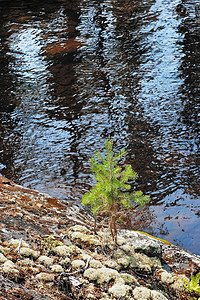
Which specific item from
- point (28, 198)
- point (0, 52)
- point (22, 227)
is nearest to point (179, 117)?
point (28, 198)

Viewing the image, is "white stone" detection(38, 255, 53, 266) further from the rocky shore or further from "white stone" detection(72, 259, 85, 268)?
"white stone" detection(72, 259, 85, 268)

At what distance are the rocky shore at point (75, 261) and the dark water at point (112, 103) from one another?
1.09m

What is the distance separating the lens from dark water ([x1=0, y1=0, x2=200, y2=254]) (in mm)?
6082

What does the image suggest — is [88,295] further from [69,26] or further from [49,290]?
[69,26]

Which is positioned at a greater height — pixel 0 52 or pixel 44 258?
pixel 0 52

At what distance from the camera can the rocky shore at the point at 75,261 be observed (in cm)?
288

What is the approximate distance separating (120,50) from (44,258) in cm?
950

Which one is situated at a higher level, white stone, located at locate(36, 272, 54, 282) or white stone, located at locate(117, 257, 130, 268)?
white stone, located at locate(36, 272, 54, 282)

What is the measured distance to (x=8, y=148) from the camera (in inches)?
296

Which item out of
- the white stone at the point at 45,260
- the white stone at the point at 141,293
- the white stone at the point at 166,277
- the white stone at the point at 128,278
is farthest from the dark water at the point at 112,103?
the white stone at the point at 45,260

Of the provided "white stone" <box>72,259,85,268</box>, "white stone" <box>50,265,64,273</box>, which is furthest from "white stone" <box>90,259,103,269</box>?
"white stone" <box>50,265,64,273</box>

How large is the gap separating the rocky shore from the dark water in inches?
42.9

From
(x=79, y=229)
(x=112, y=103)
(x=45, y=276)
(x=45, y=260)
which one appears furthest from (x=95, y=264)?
(x=112, y=103)

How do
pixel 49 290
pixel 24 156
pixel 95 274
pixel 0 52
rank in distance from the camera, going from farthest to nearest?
pixel 0 52, pixel 24 156, pixel 95 274, pixel 49 290
